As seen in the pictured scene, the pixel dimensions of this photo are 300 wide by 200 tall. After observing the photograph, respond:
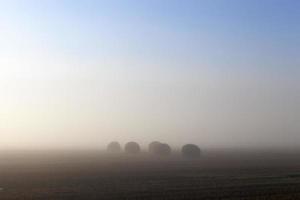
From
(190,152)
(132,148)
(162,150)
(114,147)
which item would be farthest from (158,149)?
(114,147)

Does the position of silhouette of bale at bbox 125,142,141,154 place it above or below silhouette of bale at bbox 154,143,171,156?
above

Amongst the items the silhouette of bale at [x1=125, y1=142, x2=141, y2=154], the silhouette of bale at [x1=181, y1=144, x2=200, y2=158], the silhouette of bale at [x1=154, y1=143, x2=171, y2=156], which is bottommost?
the silhouette of bale at [x1=181, y1=144, x2=200, y2=158]

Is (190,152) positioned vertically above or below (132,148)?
below

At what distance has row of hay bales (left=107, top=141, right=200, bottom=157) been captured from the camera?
361 feet

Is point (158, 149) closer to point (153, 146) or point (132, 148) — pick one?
point (153, 146)

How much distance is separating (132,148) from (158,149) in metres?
Answer: 22.9

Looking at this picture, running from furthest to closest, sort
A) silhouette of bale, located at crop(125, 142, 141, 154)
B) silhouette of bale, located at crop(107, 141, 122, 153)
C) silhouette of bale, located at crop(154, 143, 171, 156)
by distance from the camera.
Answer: silhouette of bale, located at crop(107, 141, 122, 153)
silhouette of bale, located at crop(125, 142, 141, 154)
silhouette of bale, located at crop(154, 143, 171, 156)

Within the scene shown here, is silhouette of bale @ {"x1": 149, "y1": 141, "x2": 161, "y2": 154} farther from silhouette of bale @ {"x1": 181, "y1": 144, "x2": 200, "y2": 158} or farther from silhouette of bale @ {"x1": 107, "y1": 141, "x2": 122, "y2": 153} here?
silhouette of bale @ {"x1": 107, "y1": 141, "x2": 122, "y2": 153}

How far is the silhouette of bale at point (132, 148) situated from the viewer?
144413mm

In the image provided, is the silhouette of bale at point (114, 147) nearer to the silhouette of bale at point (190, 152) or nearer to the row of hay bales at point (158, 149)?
the row of hay bales at point (158, 149)

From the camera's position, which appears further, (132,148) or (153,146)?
(132,148)

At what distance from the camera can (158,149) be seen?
123 meters

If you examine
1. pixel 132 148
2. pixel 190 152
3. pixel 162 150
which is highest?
pixel 132 148

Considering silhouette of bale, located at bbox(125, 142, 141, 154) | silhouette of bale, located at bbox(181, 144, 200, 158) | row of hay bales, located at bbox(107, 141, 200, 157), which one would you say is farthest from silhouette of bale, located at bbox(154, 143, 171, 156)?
silhouette of bale, located at bbox(125, 142, 141, 154)
